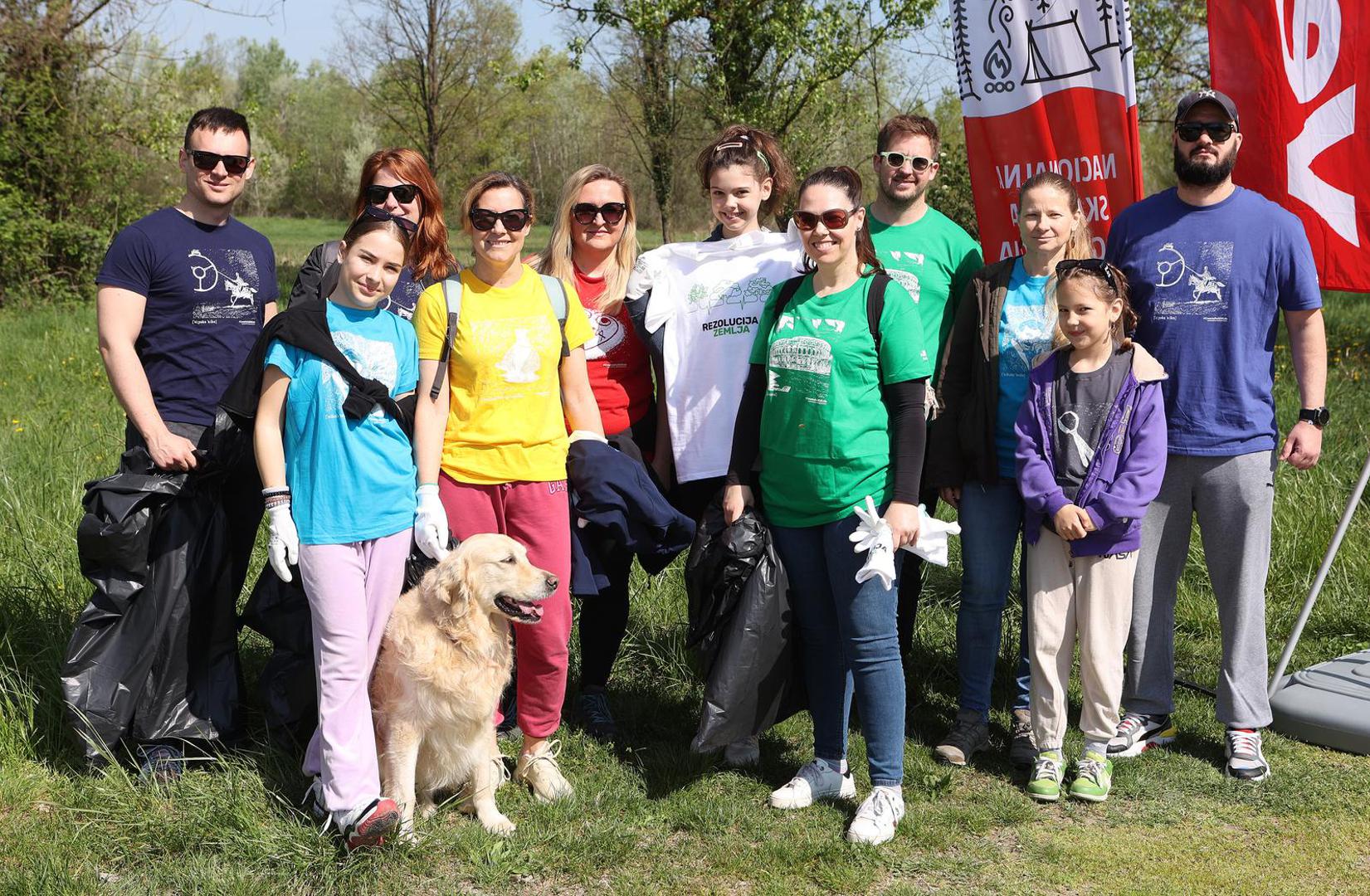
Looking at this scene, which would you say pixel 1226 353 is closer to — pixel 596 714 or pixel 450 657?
pixel 596 714

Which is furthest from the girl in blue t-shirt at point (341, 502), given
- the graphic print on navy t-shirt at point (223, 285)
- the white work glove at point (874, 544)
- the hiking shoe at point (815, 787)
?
the white work glove at point (874, 544)

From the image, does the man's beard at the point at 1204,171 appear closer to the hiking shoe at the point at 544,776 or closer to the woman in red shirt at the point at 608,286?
the woman in red shirt at the point at 608,286

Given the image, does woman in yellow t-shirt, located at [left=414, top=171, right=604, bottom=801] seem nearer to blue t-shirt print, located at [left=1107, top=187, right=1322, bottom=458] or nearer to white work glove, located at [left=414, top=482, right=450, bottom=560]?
white work glove, located at [left=414, top=482, right=450, bottom=560]

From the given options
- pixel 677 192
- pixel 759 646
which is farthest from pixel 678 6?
pixel 759 646

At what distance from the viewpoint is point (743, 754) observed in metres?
4.35

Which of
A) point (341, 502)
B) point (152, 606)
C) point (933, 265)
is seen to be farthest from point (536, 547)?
point (933, 265)

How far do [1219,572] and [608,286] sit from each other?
260 centimetres

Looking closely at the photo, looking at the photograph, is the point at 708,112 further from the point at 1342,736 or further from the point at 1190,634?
the point at 1342,736

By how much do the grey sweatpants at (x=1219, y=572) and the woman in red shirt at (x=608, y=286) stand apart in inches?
79.4

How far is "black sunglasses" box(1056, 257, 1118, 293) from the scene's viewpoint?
3.78 meters

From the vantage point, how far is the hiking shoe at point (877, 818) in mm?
3670

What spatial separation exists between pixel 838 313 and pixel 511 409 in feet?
3.76

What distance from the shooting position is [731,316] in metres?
4.16

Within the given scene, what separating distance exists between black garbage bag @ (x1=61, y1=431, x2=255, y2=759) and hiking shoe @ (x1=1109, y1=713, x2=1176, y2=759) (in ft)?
11.1
